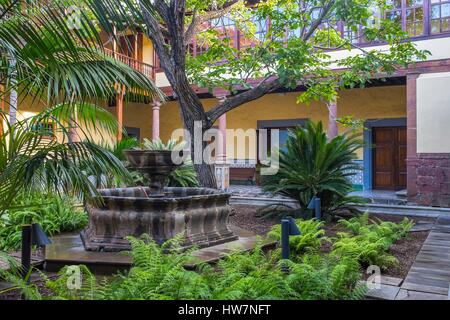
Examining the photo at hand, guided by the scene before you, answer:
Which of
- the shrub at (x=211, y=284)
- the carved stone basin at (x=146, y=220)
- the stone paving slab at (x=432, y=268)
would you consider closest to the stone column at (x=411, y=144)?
the stone paving slab at (x=432, y=268)

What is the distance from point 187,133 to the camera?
7.01 m

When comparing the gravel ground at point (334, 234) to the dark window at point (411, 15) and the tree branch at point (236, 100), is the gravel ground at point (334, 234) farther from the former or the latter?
the dark window at point (411, 15)

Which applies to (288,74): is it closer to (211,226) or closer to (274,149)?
(274,149)

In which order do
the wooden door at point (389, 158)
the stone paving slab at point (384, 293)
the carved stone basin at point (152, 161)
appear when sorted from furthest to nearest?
1. the wooden door at point (389, 158)
2. the carved stone basin at point (152, 161)
3. the stone paving slab at point (384, 293)

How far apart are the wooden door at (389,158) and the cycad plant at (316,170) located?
21.6 ft

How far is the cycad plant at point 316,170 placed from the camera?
273 inches

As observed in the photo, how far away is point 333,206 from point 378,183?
696 centimetres

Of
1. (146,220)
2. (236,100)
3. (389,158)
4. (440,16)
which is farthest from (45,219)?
(389,158)

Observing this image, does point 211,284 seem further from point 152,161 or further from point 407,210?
point 407,210

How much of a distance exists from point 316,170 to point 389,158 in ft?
23.9

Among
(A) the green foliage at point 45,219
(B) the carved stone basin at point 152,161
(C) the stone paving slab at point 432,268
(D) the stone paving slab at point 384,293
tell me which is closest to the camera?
(D) the stone paving slab at point 384,293

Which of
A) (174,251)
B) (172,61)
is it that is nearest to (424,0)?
(172,61)

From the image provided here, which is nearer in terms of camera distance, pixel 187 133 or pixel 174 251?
pixel 174 251
